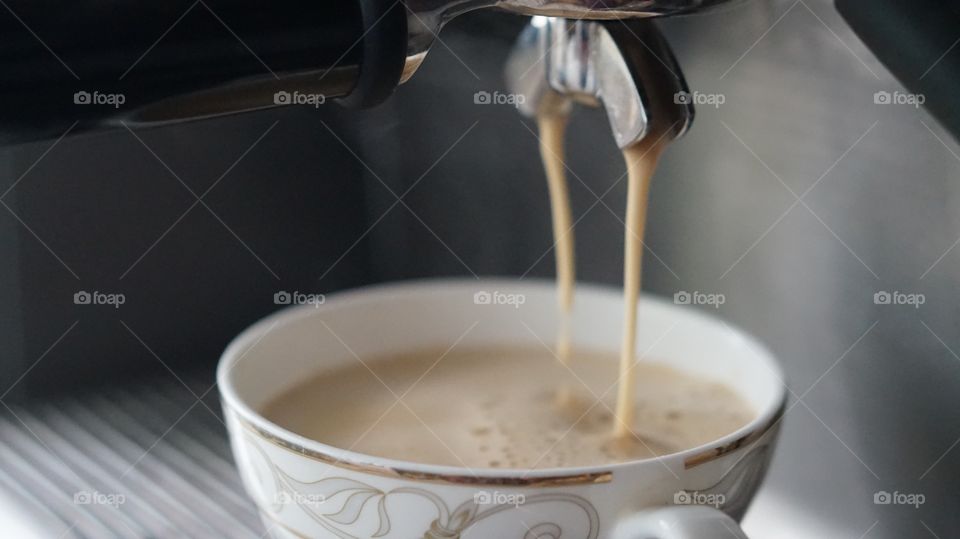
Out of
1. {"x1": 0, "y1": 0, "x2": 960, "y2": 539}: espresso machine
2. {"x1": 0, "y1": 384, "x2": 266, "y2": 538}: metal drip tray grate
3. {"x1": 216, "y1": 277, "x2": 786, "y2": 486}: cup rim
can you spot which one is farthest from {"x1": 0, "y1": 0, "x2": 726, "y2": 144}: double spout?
{"x1": 0, "y1": 384, "x2": 266, "y2": 538}: metal drip tray grate

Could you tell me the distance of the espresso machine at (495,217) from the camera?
0.35 metres

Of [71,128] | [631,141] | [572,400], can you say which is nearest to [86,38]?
[71,128]

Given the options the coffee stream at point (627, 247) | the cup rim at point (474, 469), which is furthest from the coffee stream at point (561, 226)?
the cup rim at point (474, 469)

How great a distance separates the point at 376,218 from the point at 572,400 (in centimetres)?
24

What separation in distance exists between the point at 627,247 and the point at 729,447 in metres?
0.09

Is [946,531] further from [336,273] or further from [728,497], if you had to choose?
[336,273]

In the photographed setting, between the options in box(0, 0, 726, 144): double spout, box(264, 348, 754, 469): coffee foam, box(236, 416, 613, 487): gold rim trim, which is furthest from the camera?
box(264, 348, 754, 469): coffee foam

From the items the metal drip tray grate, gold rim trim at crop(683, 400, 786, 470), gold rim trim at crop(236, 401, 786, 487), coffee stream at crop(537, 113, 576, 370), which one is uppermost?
coffee stream at crop(537, 113, 576, 370)

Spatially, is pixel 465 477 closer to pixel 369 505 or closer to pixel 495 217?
pixel 369 505

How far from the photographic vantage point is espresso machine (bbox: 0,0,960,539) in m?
0.35

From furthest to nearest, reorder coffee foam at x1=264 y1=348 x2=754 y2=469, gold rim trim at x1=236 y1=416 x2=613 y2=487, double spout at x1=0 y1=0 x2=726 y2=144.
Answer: coffee foam at x1=264 y1=348 x2=754 y2=469, gold rim trim at x1=236 y1=416 x2=613 y2=487, double spout at x1=0 y1=0 x2=726 y2=144

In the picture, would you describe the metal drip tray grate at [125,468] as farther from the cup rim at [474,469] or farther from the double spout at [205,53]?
the double spout at [205,53]

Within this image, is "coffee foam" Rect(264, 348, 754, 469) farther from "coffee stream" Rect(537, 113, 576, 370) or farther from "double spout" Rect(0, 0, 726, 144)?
"double spout" Rect(0, 0, 726, 144)

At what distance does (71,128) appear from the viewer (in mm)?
250
